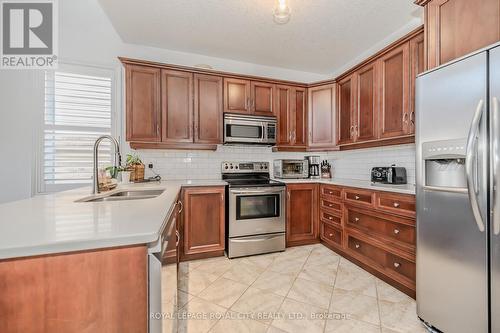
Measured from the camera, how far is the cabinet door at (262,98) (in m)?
3.17

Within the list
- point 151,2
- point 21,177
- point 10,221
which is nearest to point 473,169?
point 10,221

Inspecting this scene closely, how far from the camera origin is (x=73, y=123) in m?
2.73

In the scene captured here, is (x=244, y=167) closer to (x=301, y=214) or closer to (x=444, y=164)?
(x=301, y=214)

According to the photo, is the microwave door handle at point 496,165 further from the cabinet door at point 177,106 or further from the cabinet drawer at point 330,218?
the cabinet door at point 177,106

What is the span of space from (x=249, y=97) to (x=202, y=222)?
179cm

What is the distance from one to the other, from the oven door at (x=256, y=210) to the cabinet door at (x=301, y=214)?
145 millimetres

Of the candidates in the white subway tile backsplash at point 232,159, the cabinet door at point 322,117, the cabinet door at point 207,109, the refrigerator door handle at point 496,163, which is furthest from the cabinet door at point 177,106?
the refrigerator door handle at point 496,163

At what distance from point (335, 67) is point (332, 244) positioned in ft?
8.96

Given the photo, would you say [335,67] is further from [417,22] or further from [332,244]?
[332,244]

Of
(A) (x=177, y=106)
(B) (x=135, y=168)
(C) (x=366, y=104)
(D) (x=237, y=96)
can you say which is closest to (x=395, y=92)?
(C) (x=366, y=104)

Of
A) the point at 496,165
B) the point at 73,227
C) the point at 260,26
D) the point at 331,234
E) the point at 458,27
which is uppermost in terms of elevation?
the point at 260,26

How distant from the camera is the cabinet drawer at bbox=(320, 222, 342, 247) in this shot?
2.77 meters

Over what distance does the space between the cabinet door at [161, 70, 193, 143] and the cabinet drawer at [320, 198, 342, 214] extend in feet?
6.39

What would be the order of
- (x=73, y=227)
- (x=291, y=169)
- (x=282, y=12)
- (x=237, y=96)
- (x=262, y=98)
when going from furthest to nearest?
(x=291, y=169)
(x=262, y=98)
(x=237, y=96)
(x=282, y=12)
(x=73, y=227)
